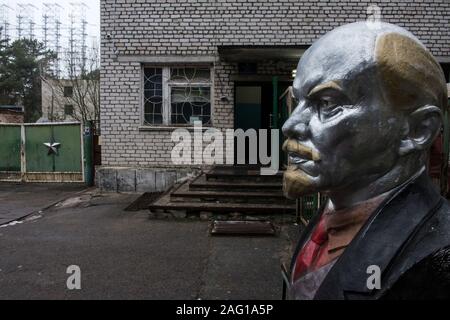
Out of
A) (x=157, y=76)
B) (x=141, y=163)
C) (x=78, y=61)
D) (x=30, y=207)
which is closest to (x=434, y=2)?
(x=157, y=76)

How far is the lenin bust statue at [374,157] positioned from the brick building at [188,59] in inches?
298

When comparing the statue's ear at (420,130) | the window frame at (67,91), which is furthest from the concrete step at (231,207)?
the window frame at (67,91)

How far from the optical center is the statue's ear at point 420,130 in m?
1.13

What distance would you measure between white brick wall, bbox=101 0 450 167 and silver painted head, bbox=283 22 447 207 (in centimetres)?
790

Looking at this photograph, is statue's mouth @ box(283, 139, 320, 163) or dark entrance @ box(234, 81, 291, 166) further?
dark entrance @ box(234, 81, 291, 166)

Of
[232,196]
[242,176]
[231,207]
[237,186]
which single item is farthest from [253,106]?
[231,207]

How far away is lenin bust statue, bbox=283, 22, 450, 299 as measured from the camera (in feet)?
3.56

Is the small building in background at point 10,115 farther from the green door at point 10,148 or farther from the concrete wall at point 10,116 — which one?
the green door at point 10,148

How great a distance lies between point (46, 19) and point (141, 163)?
21539mm

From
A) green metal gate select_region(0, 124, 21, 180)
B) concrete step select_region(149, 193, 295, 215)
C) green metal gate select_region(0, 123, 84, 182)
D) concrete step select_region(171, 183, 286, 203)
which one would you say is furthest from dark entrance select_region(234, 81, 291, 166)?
green metal gate select_region(0, 124, 21, 180)

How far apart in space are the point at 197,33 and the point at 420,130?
8.28m

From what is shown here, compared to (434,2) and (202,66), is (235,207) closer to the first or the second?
(202,66)

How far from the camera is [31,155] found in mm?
11445

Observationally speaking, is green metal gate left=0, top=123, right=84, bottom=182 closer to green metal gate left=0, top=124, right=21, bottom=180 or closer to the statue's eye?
green metal gate left=0, top=124, right=21, bottom=180
